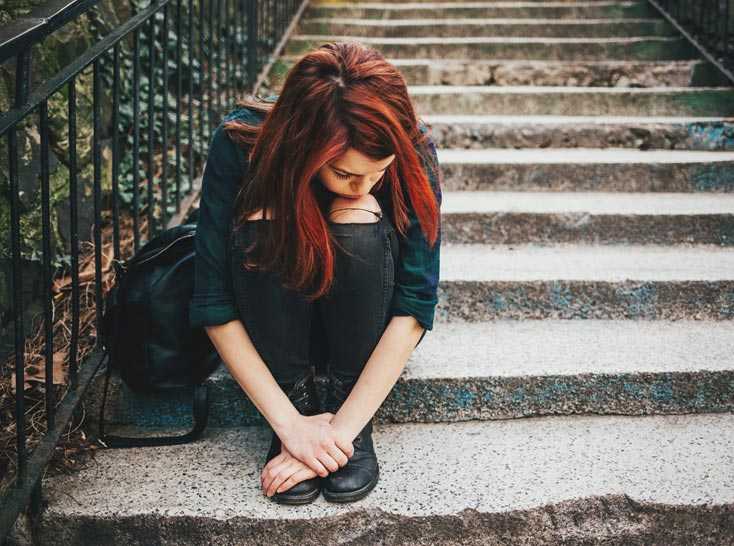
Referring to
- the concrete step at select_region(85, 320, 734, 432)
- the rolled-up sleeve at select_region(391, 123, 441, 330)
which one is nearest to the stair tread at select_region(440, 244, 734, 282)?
the concrete step at select_region(85, 320, 734, 432)

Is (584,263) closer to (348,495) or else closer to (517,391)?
(517,391)

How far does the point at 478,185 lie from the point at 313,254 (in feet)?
5.19

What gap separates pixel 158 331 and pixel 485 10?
360 cm

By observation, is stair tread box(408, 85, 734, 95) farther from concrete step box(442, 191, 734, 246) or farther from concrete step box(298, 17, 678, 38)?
concrete step box(442, 191, 734, 246)

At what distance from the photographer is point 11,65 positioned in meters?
2.15

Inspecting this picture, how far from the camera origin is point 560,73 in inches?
150

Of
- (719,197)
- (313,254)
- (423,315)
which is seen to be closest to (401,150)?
(313,254)

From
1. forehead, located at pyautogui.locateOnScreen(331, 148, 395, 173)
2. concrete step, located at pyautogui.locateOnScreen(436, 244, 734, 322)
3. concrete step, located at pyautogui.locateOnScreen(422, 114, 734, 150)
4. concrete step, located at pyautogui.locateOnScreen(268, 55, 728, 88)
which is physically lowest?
concrete step, located at pyautogui.locateOnScreen(436, 244, 734, 322)

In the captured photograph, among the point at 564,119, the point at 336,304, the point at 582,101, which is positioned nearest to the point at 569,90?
the point at 582,101

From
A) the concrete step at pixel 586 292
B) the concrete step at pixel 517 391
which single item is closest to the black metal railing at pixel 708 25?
the concrete step at pixel 586 292

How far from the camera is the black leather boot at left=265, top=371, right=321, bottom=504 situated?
5.15 feet

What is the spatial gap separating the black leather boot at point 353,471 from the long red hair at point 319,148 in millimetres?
272

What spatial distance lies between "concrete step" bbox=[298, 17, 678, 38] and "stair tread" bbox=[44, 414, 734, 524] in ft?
9.86

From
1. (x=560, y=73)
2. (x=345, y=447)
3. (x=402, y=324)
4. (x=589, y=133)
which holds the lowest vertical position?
(x=345, y=447)
